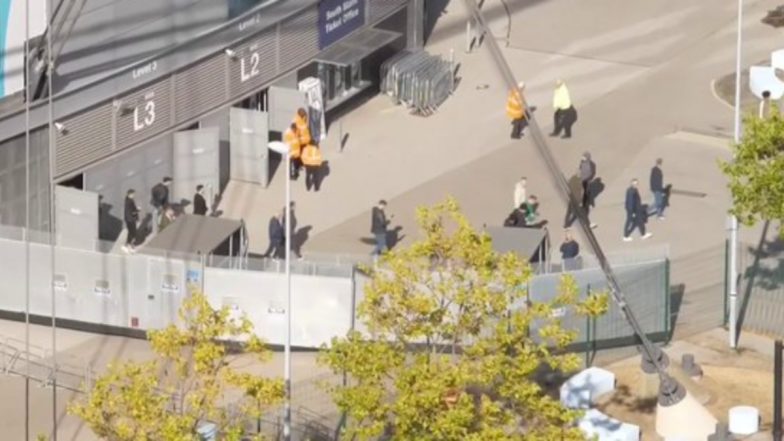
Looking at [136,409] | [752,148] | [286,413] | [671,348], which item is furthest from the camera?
[671,348]

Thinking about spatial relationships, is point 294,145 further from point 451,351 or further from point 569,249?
point 451,351

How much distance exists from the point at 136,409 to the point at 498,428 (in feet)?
15.2

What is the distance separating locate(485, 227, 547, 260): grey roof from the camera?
42562 mm

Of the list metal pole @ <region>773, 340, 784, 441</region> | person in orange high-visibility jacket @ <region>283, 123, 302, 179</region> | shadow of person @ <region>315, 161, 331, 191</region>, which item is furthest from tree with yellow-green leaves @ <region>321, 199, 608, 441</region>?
shadow of person @ <region>315, 161, 331, 191</region>

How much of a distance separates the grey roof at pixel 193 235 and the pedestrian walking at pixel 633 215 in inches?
283

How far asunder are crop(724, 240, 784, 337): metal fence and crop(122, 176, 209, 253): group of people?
10004 mm

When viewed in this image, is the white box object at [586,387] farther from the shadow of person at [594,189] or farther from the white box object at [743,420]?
the shadow of person at [594,189]

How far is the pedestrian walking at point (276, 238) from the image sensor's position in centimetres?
4478

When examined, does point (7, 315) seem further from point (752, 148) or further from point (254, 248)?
point (752, 148)

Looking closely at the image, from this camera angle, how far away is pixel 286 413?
119ft

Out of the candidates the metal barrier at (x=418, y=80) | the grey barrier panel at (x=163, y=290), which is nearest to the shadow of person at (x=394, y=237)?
the grey barrier panel at (x=163, y=290)

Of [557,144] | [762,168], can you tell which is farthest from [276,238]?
[762,168]

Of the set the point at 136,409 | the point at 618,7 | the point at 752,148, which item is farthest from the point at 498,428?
the point at 618,7

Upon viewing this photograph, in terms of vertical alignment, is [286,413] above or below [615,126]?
below
